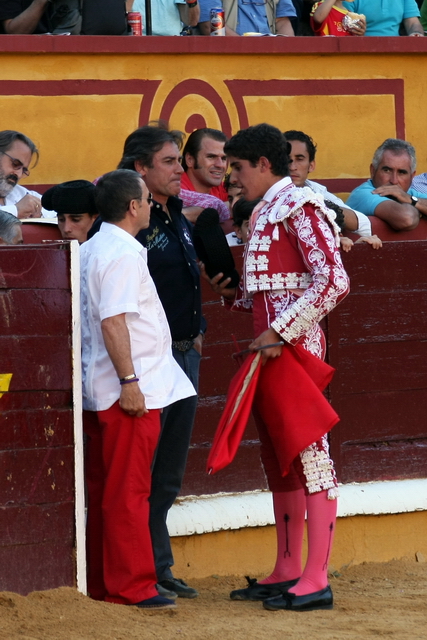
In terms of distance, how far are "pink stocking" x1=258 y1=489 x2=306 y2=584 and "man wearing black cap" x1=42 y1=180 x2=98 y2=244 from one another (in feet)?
4.15

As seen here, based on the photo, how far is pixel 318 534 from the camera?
3.67m

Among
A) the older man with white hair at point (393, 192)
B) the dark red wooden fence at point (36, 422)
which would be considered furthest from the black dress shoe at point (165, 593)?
the older man with white hair at point (393, 192)

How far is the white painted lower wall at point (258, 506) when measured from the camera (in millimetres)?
4414

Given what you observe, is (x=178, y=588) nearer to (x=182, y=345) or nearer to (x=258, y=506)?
(x=258, y=506)

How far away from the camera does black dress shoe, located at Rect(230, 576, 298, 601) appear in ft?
12.7

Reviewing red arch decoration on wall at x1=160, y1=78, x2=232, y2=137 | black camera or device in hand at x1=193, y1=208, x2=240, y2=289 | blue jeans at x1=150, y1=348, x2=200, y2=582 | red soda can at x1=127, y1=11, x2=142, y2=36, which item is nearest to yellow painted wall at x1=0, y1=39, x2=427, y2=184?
red arch decoration on wall at x1=160, y1=78, x2=232, y2=137

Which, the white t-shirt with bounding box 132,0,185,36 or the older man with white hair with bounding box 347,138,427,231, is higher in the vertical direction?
the white t-shirt with bounding box 132,0,185,36

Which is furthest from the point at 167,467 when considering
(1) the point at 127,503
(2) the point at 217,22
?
(2) the point at 217,22

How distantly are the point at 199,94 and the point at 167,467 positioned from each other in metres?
3.06

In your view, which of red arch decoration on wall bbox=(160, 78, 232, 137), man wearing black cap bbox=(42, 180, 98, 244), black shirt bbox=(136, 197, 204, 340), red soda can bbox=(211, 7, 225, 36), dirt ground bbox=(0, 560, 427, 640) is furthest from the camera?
red soda can bbox=(211, 7, 225, 36)

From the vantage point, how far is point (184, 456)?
3.95 m

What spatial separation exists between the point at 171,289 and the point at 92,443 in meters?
0.60

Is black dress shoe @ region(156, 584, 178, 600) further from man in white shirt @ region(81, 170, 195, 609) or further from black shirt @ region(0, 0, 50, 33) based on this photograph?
black shirt @ region(0, 0, 50, 33)

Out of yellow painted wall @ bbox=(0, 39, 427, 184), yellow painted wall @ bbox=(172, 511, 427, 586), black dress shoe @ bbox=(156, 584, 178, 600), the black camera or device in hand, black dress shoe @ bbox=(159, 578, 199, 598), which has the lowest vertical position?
yellow painted wall @ bbox=(172, 511, 427, 586)
